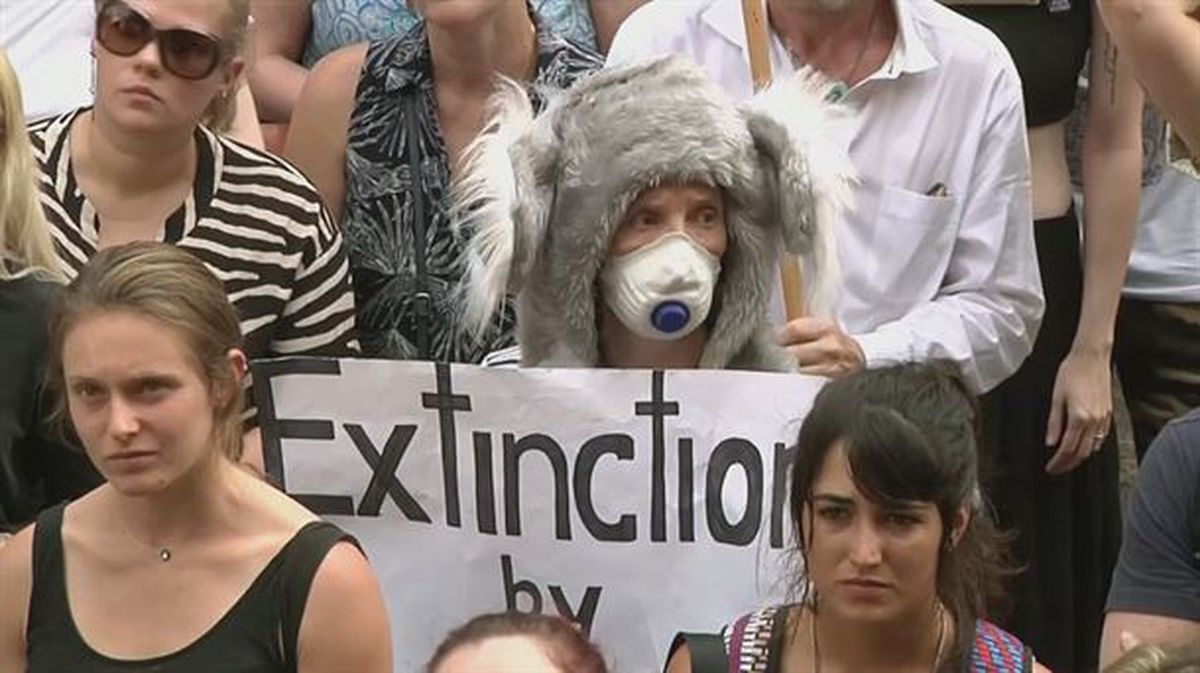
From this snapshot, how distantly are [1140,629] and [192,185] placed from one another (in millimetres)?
1654

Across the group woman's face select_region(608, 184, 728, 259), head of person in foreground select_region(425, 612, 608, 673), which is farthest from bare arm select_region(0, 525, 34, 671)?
woman's face select_region(608, 184, 728, 259)

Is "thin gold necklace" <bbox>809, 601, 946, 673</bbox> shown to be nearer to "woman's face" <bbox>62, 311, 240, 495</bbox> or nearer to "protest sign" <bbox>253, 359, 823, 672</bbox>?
"protest sign" <bbox>253, 359, 823, 672</bbox>

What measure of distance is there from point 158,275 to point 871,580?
1.00m

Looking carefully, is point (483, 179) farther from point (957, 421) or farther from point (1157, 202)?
point (1157, 202)

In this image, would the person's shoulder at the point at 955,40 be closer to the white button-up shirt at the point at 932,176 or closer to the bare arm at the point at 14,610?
the white button-up shirt at the point at 932,176

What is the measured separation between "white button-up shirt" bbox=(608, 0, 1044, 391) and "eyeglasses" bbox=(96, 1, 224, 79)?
72 centimetres

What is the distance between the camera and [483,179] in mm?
3609

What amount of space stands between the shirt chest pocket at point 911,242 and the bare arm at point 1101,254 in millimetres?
547

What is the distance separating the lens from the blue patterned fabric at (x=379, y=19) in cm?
454

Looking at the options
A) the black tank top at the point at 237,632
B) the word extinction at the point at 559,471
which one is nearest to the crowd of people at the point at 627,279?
the black tank top at the point at 237,632

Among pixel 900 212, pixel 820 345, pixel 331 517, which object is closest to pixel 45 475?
pixel 331 517

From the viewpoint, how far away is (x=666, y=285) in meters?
3.43

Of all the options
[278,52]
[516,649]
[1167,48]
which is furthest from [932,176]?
[516,649]

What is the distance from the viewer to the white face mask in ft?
11.3
